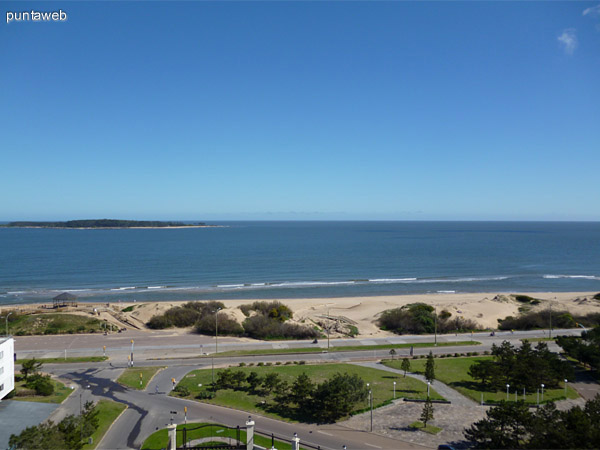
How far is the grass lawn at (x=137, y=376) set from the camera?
94.1 feet

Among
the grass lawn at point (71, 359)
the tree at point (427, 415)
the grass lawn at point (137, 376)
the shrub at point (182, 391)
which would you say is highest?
the tree at point (427, 415)

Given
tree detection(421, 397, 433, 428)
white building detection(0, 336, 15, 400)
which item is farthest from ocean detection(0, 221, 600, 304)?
tree detection(421, 397, 433, 428)

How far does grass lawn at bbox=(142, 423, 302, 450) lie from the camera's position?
19914 mm

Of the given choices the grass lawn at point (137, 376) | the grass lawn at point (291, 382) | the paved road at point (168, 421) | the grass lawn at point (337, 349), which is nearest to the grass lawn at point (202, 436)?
the paved road at point (168, 421)

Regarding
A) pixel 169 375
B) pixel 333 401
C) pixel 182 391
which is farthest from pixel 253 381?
pixel 169 375

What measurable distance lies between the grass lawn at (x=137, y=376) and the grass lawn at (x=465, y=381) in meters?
19.2

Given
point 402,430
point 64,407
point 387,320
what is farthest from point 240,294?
point 402,430

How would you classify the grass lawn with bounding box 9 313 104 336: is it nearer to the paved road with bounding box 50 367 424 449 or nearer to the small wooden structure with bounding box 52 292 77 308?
the small wooden structure with bounding box 52 292 77 308

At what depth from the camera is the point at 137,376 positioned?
30438 mm

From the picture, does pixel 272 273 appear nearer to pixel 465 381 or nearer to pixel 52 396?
pixel 465 381

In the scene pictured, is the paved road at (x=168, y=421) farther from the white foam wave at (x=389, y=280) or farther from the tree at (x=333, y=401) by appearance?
the white foam wave at (x=389, y=280)

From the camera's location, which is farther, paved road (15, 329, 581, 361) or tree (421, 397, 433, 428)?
paved road (15, 329, 581, 361)

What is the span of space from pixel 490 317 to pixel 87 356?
46173mm

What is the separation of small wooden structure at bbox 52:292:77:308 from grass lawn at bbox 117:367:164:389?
92.5 ft
